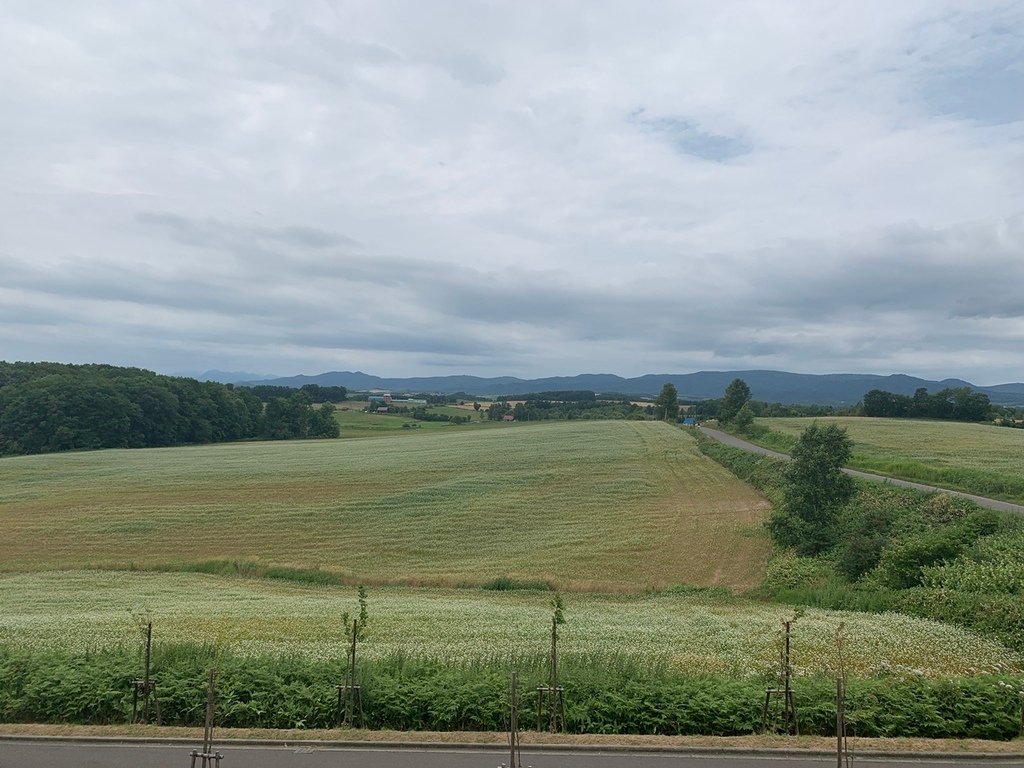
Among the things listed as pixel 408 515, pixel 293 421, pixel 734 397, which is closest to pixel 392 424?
pixel 293 421

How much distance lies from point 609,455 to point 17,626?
49942 millimetres

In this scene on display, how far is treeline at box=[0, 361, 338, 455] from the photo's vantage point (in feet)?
255

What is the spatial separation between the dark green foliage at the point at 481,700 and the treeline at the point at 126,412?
7980cm

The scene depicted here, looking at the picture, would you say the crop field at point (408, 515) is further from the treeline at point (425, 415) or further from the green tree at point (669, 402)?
the green tree at point (669, 402)

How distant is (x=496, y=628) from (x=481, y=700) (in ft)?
22.6

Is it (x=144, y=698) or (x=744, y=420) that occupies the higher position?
(x=744, y=420)

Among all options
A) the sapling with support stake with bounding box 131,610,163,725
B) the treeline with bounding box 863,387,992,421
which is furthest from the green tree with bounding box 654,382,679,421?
the sapling with support stake with bounding box 131,610,163,725

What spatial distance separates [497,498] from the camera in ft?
147

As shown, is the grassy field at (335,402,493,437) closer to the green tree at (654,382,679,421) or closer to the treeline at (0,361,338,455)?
the treeline at (0,361,338,455)

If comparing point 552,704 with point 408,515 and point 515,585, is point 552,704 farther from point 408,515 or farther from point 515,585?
point 408,515

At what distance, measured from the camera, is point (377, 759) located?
973 cm

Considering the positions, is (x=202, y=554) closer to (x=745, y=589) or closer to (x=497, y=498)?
(x=497, y=498)

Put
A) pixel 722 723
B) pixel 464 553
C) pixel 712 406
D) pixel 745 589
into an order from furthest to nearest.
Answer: pixel 712 406
pixel 464 553
pixel 745 589
pixel 722 723

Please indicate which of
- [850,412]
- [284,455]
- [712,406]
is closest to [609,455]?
[284,455]
